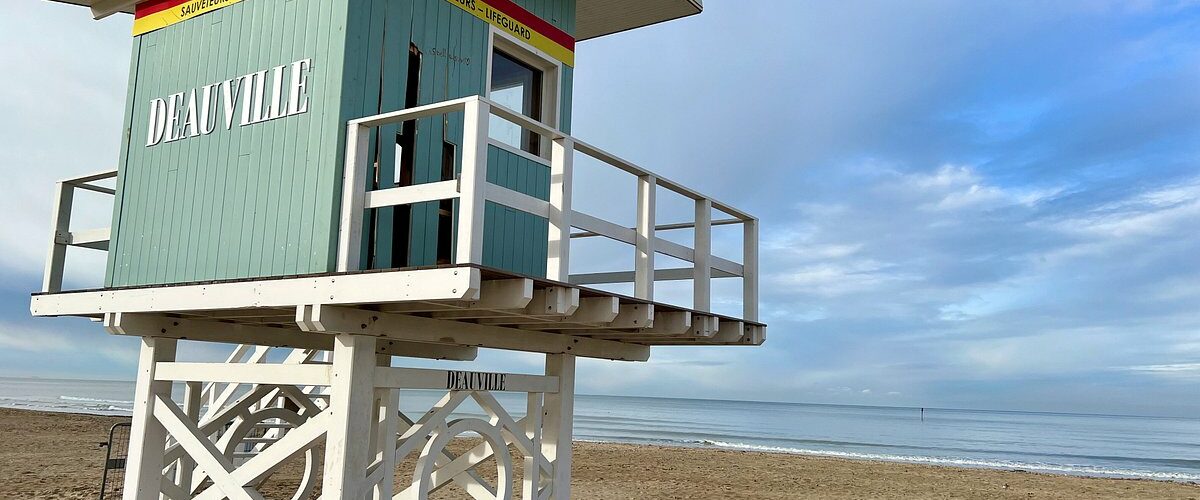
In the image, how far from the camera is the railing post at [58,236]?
7660mm

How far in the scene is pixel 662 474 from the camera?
19781 mm

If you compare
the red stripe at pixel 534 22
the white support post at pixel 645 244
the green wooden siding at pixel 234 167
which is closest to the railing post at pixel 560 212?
the white support post at pixel 645 244

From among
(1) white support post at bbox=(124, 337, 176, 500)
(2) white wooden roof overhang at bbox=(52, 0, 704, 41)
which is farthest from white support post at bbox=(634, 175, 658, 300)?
(1) white support post at bbox=(124, 337, 176, 500)

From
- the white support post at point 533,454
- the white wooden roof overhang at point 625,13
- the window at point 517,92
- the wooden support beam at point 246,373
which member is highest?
the white wooden roof overhang at point 625,13

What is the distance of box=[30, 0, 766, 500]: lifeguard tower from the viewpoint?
549 centimetres

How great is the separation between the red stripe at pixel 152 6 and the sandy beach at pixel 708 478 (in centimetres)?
783

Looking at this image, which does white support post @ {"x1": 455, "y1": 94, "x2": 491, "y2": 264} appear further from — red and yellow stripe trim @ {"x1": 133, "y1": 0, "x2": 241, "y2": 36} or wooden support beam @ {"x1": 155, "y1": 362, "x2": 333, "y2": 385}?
red and yellow stripe trim @ {"x1": 133, "y1": 0, "x2": 241, "y2": 36}

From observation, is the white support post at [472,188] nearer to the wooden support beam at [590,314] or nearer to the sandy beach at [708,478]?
the wooden support beam at [590,314]

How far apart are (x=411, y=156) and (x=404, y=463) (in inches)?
563

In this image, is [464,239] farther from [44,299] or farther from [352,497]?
[44,299]

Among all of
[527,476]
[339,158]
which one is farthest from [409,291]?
[527,476]

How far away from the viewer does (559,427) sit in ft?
24.6

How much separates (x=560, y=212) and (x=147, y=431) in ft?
12.5

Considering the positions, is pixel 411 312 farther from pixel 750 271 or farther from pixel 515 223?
pixel 750 271
